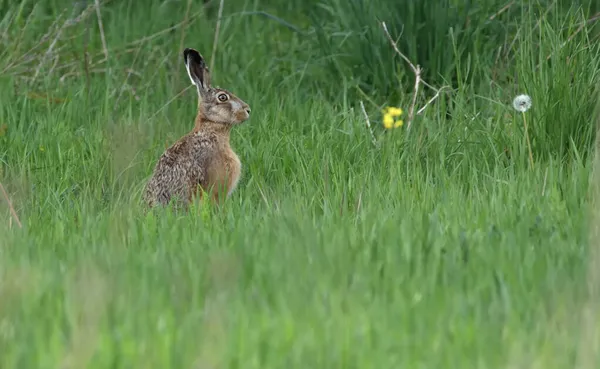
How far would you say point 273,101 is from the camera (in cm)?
820

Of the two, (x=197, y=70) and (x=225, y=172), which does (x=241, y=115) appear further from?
(x=225, y=172)

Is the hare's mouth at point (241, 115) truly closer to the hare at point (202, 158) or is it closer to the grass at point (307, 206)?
the hare at point (202, 158)

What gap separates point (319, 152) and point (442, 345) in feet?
11.3

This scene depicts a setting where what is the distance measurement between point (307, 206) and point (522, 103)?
60.4 inches

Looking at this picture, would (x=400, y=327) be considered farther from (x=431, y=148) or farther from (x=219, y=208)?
(x=431, y=148)

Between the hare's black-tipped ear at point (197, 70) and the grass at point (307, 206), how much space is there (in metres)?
0.49

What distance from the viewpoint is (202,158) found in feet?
21.3

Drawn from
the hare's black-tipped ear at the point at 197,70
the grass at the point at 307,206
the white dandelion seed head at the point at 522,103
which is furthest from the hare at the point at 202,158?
the white dandelion seed head at the point at 522,103

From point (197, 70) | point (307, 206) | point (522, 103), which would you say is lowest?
point (307, 206)

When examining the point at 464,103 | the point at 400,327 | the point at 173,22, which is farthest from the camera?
the point at 173,22

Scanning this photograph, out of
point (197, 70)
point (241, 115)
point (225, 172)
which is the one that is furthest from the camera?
point (197, 70)

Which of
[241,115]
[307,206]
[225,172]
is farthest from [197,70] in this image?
[307,206]

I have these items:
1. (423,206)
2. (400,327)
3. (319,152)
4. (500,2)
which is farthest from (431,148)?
(400,327)

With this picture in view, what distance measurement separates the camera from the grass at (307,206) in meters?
3.47
